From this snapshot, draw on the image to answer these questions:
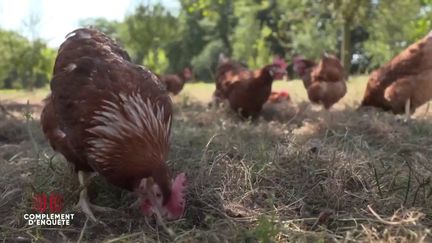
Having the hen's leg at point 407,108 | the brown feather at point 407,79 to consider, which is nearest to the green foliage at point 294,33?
the brown feather at point 407,79

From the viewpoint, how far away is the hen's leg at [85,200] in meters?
Result: 2.48

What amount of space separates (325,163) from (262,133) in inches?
59.2

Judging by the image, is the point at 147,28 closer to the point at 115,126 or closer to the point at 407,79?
the point at 407,79

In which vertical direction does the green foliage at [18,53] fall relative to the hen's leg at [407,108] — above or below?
below

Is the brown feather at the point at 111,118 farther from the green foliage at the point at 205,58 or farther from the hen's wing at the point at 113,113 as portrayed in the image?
the green foliage at the point at 205,58

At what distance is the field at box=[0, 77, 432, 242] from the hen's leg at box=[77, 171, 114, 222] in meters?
0.04

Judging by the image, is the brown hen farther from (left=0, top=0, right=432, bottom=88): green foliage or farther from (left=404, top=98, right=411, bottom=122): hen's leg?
(left=0, top=0, right=432, bottom=88): green foliage

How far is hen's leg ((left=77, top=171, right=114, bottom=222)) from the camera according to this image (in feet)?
8.14

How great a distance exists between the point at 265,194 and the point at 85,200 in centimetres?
108

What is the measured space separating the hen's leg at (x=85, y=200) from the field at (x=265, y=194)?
1.5 inches

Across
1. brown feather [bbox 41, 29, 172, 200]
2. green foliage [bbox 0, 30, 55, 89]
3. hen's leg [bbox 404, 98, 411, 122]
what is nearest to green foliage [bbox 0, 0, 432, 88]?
green foliage [bbox 0, 30, 55, 89]

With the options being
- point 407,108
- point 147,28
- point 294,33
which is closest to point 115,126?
point 407,108

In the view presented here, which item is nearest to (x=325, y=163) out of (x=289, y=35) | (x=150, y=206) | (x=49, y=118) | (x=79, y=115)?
(x=150, y=206)

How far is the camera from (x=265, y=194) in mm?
2688
